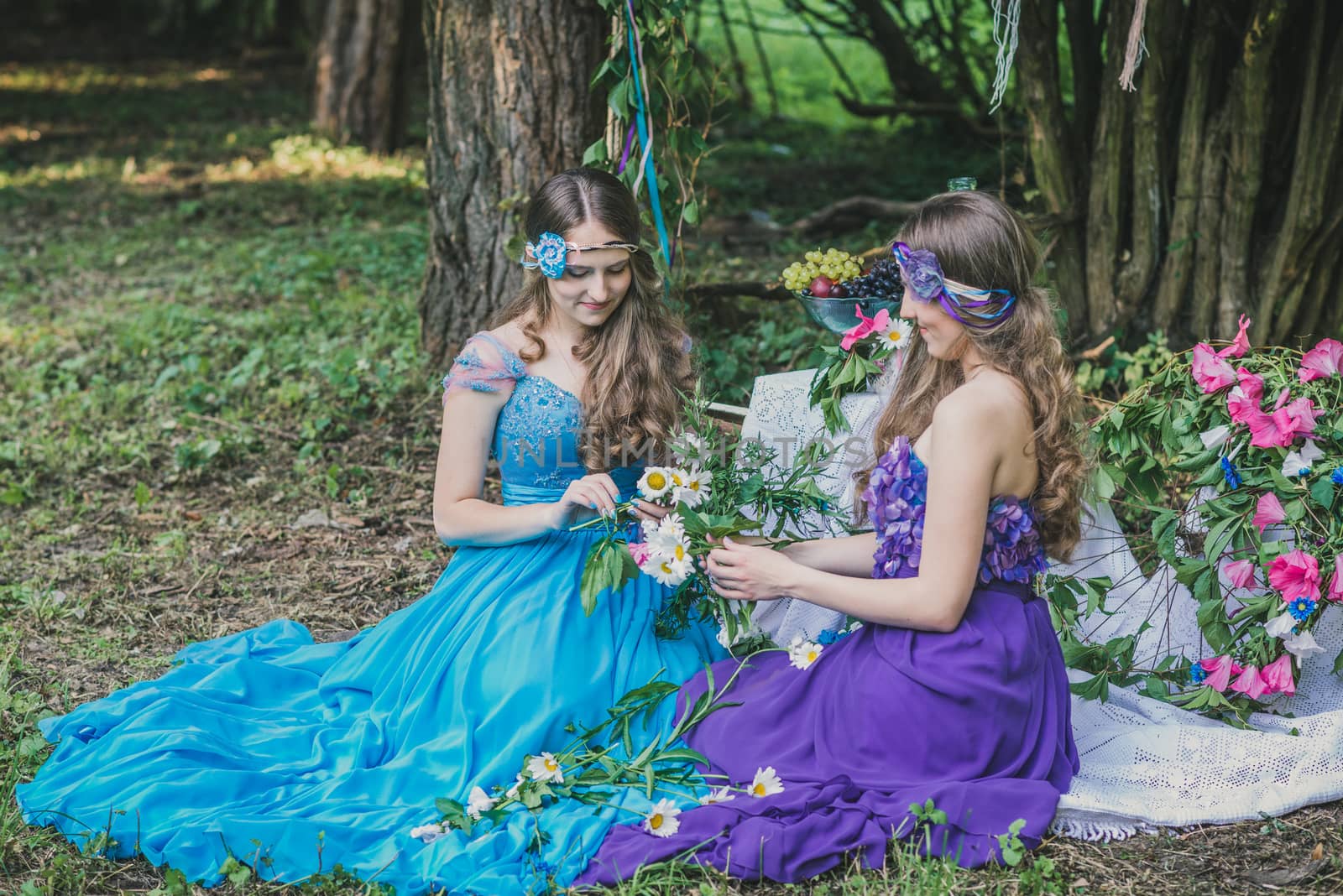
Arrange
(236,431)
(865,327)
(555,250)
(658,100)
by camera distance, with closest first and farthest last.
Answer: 1. (555,250)
2. (865,327)
3. (658,100)
4. (236,431)

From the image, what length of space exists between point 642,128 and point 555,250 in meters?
1.04

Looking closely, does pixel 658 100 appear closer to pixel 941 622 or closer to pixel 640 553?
pixel 640 553

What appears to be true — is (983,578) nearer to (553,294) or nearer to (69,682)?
(553,294)

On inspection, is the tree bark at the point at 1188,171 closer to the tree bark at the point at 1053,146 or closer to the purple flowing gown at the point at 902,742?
the tree bark at the point at 1053,146

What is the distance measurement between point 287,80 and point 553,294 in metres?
10.9

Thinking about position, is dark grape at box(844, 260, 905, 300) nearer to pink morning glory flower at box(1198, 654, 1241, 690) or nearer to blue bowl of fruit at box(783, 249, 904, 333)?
blue bowl of fruit at box(783, 249, 904, 333)

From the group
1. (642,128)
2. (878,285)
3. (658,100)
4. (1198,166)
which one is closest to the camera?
(878,285)

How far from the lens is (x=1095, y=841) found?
2.47m

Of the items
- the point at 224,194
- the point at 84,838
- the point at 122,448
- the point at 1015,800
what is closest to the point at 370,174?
the point at 224,194

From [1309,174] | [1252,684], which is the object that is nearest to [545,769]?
[1252,684]

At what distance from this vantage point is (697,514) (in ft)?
8.35

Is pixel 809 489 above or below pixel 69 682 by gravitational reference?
above

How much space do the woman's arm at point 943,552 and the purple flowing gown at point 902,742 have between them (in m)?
0.05

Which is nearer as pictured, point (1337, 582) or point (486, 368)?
point (1337, 582)
